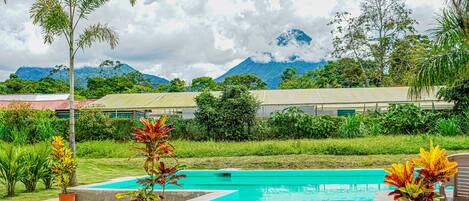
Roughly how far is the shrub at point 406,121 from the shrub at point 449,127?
117 centimetres

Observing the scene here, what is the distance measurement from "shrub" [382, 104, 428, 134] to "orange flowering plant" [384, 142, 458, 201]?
16.4m

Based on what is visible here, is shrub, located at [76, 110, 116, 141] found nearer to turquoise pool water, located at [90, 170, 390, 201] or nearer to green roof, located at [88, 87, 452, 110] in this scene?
green roof, located at [88, 87, 452, 110]

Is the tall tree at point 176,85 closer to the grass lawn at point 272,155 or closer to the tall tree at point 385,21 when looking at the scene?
the tall tree at point 385,21

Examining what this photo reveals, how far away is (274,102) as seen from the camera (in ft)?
81.0

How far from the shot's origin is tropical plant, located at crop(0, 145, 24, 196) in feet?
26.0

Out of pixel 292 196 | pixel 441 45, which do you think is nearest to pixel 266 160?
pixel 292 196

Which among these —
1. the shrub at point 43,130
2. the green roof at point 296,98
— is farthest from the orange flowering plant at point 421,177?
the green roof at point 296,98

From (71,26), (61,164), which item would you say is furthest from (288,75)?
(61,164)

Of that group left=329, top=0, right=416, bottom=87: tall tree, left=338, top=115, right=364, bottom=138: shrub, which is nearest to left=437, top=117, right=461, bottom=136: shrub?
left=338, top=115, right=364, bottom=138: shrub

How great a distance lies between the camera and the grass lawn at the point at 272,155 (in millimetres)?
12359

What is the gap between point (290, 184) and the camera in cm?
1070

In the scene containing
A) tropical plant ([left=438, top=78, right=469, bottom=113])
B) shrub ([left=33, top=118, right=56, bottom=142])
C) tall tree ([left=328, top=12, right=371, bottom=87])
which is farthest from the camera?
tall tree ([left=328, top=12, right=371, bottom=87])

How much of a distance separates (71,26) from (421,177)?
7.78 metres

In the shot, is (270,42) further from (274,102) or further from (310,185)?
(310,185)
